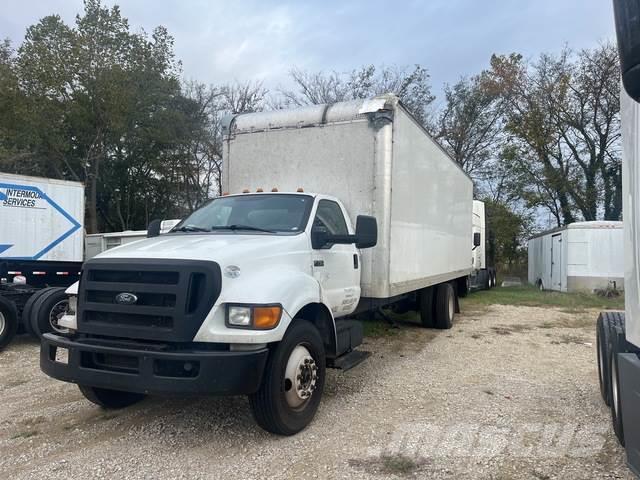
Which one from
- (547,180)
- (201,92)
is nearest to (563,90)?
(547,180)

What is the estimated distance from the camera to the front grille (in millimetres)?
3938

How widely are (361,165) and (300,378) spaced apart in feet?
9.14

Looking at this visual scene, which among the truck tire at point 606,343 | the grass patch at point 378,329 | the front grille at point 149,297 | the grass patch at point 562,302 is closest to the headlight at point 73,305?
the front grille at point 149,297

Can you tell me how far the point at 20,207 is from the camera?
9750mm

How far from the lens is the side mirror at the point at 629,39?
1.68 m

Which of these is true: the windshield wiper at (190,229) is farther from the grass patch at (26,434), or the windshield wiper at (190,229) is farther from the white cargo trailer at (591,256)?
the white cargo trailer at (591,256)

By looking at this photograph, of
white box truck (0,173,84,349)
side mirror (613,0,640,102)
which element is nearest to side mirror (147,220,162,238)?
white box truck (0,173,84,349)

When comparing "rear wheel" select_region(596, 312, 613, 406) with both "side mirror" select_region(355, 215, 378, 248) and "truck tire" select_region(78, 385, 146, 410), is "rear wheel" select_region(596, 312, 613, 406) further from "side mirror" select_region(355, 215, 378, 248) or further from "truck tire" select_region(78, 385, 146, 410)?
"truck tire" select_region(78, 385, 146, 410)

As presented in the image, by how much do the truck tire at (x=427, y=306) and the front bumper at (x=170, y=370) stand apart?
6.17 metres

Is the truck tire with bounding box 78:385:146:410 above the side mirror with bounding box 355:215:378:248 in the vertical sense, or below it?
below

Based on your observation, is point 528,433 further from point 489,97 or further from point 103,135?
point 489,97

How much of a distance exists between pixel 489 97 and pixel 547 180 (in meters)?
6.87

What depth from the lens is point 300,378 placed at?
452 centimetres

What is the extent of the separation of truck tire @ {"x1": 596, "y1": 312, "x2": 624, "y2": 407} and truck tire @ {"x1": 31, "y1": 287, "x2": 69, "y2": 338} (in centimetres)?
749
